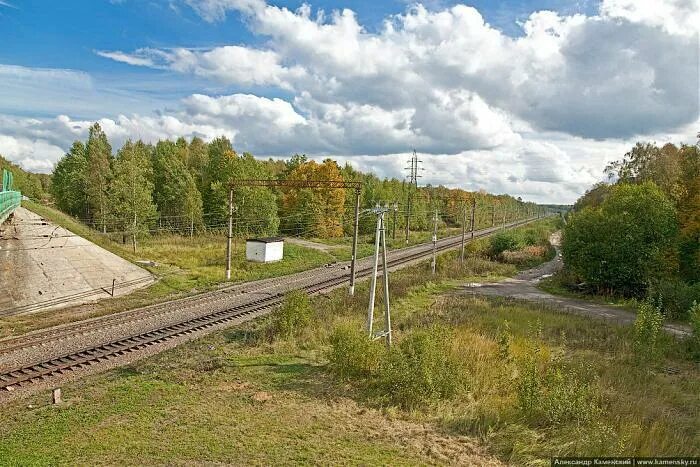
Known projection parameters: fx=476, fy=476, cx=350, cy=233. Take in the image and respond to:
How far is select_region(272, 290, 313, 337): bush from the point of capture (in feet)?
59.7

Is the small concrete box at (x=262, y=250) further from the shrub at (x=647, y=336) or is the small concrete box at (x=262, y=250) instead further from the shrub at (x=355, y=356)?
the shrub at (x=647, y=336)

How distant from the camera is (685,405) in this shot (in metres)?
13.0

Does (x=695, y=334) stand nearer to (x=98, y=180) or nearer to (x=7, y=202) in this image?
(x=7, y=202)

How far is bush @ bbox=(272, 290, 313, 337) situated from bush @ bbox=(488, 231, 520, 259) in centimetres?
3844

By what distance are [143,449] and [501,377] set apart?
9.46 metres

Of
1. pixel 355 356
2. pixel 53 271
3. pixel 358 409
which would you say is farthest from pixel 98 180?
pixel 358 409

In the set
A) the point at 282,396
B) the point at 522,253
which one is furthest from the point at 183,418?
the point at 522,253

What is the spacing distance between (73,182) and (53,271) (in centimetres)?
2762

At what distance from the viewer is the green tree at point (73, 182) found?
51.4 metres

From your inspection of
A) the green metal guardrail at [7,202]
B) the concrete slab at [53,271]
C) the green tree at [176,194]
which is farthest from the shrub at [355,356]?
the green tree at [176,194]

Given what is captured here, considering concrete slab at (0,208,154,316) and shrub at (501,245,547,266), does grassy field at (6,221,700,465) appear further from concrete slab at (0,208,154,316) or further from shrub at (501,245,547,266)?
shrub at (501,245,547,266)

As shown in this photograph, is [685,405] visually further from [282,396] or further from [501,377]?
[282,396]

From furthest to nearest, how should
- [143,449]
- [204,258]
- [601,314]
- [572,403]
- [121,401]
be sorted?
1. [204,258]
2. [601,314]
3. [121,401]
4. [572,403]
5. [143,449]

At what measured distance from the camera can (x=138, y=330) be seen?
19.2 m
